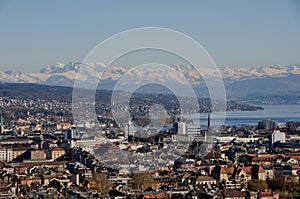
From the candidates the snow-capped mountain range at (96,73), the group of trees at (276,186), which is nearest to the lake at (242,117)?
the snow-capped mountain range at (96,73)

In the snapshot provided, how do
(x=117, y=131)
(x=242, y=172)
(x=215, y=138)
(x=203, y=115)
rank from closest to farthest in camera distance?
(x=242, y=172) → (x=215, y=138) → (x=117, y=131) → (x=203, y=115)

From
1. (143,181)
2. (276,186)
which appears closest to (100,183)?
(143,181)

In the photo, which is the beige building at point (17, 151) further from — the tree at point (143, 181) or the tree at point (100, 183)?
the tree at point (143, 181)

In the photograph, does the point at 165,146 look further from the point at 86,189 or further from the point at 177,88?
the point at 177,88

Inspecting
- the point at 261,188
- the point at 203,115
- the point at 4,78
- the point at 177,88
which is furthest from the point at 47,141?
the point at 4,78

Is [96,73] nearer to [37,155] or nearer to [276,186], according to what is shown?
[37,155]

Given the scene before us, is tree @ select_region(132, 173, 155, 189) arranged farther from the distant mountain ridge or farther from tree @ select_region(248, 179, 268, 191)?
the distant mountain ridge

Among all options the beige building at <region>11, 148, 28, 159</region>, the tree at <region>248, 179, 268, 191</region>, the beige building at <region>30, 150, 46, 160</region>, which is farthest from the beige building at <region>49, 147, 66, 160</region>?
the tree at <region>248, 179, 268, 191</region>
